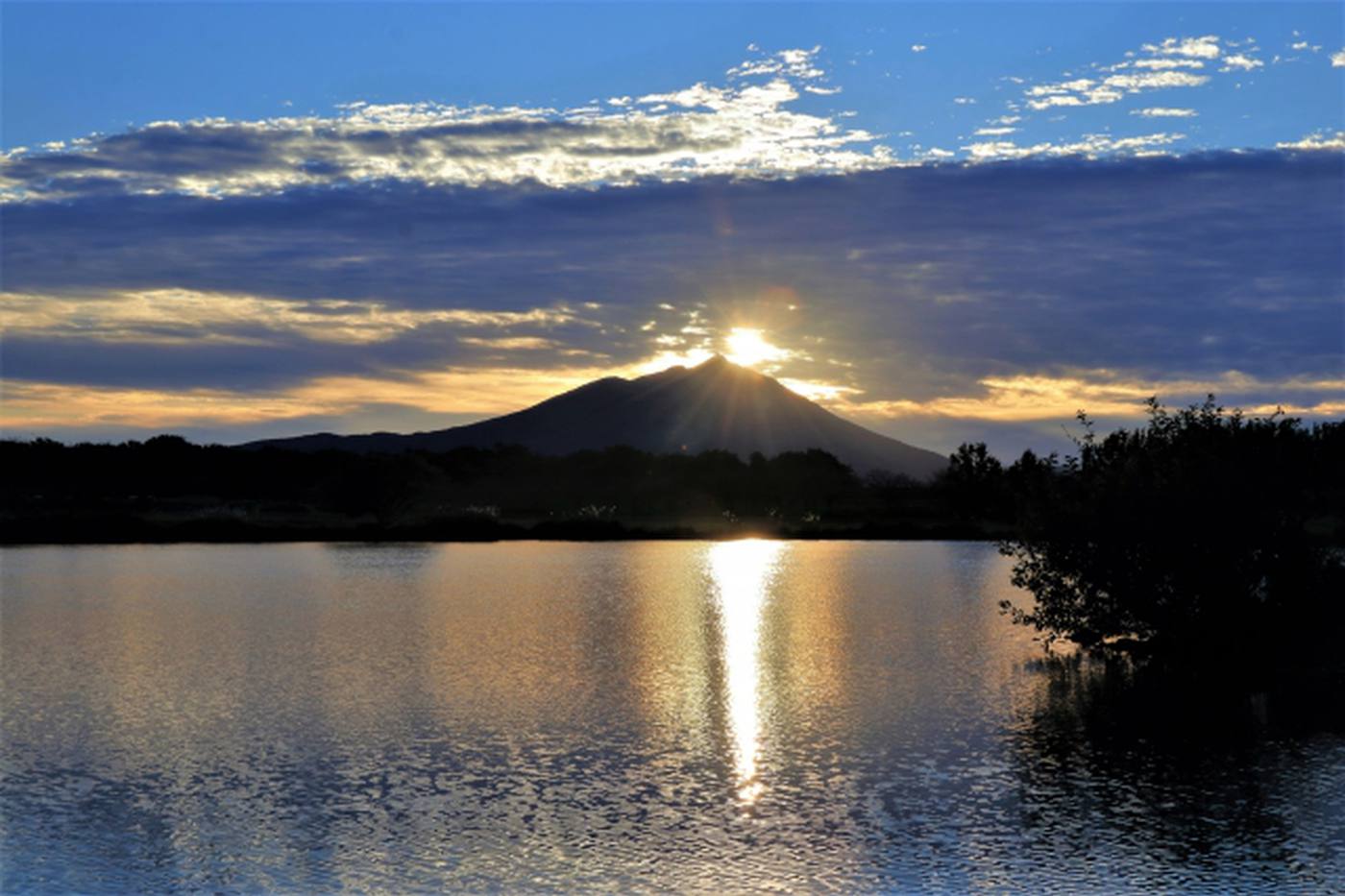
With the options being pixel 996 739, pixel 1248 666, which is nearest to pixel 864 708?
pixel 996 739

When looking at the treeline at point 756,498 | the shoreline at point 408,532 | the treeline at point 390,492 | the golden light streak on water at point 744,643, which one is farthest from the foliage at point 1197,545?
the treeline at point 390,492

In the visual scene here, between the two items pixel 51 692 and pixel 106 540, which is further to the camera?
pixel 106 540

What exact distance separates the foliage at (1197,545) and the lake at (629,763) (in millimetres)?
2138

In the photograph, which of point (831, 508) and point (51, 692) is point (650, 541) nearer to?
point (831, 508)

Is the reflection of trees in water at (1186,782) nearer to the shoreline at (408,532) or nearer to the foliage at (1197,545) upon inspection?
the foliage at (1197,545)

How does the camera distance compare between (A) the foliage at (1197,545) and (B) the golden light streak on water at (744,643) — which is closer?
(B) the golden light streak on water at (744,643)

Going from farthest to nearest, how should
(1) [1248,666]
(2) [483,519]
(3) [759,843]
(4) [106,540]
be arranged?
(2) [483,519] → (4) [106,540] → (1) [1248,666] → (3) [759,843]

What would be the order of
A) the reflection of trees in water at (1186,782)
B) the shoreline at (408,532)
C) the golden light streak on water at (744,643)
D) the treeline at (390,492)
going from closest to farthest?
1. the reflection of trees in water at (1186,782)
2. the golden light streak on water at (744,643)
3. the shoreline at (408,532)
4. the treeline at (390,492)

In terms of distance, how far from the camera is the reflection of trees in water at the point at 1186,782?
15.3 m

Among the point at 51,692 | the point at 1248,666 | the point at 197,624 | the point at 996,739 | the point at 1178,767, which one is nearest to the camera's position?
the point at 1178,767

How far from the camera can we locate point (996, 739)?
75.3ft

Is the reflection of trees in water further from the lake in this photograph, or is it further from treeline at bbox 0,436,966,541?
treeline at bbox 0,436,966,541

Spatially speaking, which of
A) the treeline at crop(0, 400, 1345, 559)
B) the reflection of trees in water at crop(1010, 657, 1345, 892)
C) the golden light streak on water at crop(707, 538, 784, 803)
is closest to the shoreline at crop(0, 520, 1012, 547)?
the treeline at crop(0, 400, 1345, 559)

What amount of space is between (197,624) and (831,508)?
110 metres
